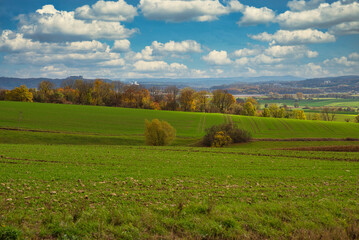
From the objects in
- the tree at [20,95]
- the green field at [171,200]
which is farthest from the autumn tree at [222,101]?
the green field at [171,200]

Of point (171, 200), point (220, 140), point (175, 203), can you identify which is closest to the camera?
point (175, 203)

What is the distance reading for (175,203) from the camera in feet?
39.6

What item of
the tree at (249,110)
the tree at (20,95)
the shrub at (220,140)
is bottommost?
the shrub at (220,140)

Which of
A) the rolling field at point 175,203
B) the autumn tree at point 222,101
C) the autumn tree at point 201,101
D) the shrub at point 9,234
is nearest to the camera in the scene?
the shrub at point 9,234

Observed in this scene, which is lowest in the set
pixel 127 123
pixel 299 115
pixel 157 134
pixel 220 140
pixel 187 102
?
pixel 220 140

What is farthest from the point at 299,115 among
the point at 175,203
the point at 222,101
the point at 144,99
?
the point at 175,203

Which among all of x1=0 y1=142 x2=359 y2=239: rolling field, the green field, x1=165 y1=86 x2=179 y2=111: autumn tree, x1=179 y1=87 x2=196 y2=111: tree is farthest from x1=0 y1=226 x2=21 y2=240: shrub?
x1=179 y1=87 x2=196 y2=111: tree

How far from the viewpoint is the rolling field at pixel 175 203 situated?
922 centimetres

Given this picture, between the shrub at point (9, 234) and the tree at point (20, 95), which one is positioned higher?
the tree at point (20, 95)

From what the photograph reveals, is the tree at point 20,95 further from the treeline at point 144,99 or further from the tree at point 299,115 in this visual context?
the tree at point 299,115

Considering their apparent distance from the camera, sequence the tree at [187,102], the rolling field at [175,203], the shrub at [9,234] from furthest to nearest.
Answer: the tree at [187,102] → the rolling field at [175,203] → the shrub at [9,234]

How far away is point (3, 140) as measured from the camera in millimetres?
55656

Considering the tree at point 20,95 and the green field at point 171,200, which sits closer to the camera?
the green field at point 171,200

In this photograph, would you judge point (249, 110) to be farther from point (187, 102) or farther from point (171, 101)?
point (171, 101)
